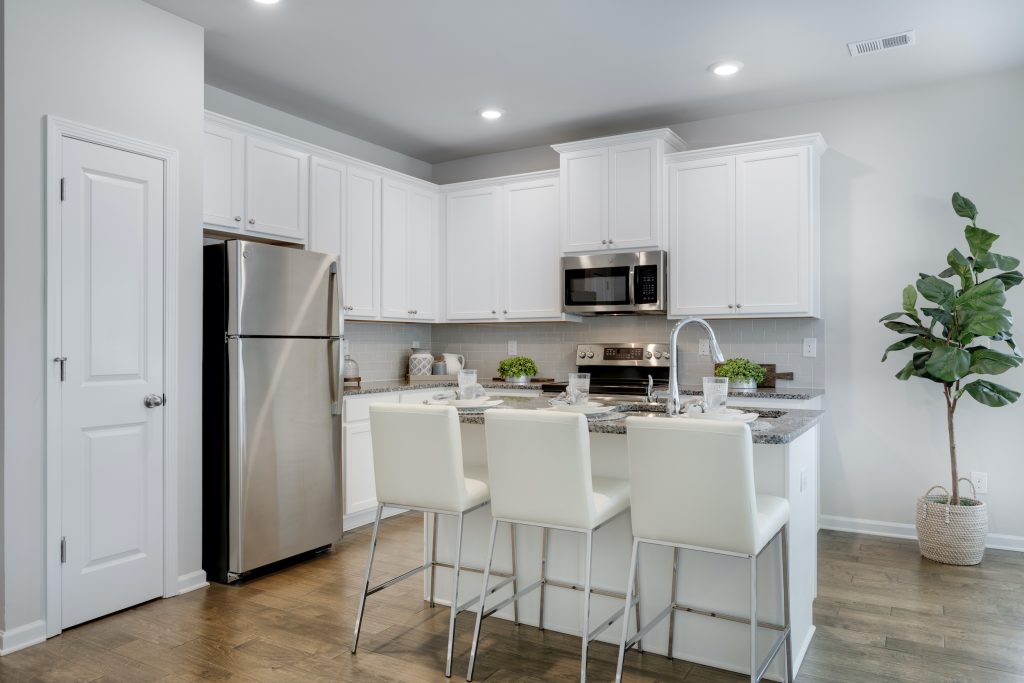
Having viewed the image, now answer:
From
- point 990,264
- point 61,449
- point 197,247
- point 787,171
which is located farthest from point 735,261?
point 61,449

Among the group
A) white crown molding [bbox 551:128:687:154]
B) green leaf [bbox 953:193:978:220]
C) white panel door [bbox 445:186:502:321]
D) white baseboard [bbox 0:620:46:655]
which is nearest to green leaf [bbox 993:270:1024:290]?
green leaf [bbox 953:193:978:220]

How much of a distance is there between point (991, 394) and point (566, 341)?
108 inches

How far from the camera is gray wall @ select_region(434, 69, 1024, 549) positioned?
4.04m

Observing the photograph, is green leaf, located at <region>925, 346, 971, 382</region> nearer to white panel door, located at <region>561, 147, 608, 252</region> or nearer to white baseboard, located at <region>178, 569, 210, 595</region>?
white panel door, located at <region>561, 147, 608, 252</region>

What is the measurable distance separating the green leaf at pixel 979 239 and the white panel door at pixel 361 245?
355 cm

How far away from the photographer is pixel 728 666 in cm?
247

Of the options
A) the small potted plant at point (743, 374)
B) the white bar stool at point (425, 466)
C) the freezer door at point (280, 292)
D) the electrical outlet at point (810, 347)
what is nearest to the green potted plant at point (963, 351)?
the electrical outlet at point (810, 347)

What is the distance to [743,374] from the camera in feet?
14.0

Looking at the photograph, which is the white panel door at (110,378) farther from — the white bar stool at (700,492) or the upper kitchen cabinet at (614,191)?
the upper kitchen cabinet at (614,191)

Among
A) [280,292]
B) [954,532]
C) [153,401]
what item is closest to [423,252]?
[280,292]

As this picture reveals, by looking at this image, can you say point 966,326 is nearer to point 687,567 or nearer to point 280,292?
point 687,567

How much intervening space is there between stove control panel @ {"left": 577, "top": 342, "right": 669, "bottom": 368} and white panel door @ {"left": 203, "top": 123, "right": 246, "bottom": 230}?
2.48 metres

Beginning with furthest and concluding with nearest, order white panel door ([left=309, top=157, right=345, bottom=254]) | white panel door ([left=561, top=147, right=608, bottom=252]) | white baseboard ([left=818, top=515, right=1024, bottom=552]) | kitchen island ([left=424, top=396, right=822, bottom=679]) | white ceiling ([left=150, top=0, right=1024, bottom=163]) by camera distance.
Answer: white panel door ([left=561, top=147, right=608, bottom=252])
white panel door ([left=309, top=157, right=345, bottom=254])
white baseboard ([left=818, top=515, right=1024, bottom=552])
white ceiling ([left=150, top=0, right=1024, bottom=163])
kitchen island ([left=424, top=396, right=822, bottom=679])

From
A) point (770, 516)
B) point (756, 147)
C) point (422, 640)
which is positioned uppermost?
point (756, 147)
